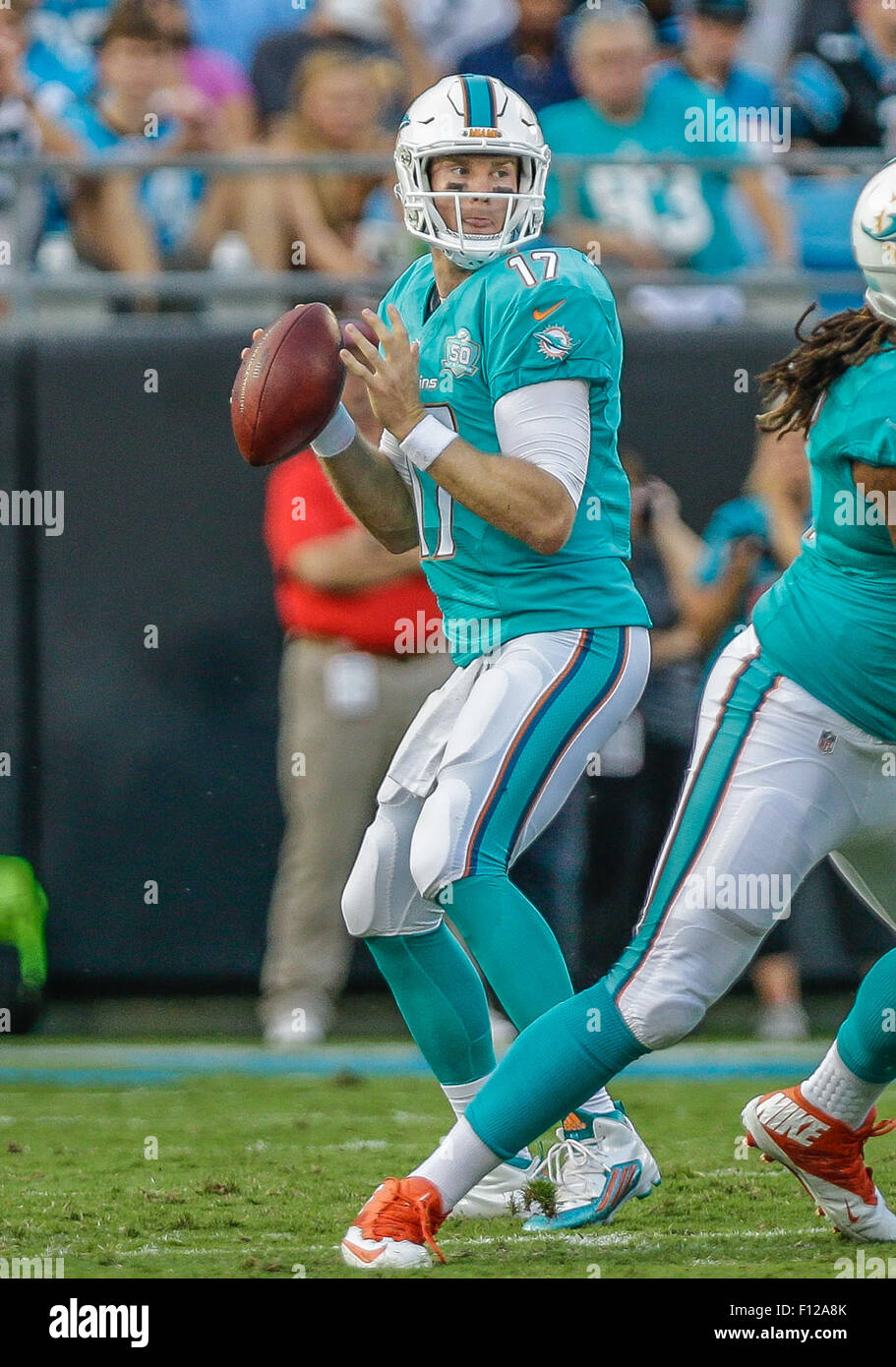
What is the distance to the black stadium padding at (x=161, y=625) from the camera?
557 centimetres

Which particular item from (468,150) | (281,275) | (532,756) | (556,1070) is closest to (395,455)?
(468,150)

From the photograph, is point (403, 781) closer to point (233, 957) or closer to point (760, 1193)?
point (760, 1193)

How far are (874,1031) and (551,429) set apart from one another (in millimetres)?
1055

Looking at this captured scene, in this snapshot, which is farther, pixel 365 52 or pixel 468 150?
pixel 365 52

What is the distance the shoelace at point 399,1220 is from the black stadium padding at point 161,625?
2.57 meters

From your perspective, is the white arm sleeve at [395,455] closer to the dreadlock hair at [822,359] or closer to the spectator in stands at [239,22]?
the dreadlock hair at [822,359]

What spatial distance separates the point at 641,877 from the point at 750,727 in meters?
2.57

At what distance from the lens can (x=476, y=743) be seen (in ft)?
10.5

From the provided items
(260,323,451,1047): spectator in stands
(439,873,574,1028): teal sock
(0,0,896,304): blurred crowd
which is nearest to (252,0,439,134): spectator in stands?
(0,0,896,304): blurred crowd

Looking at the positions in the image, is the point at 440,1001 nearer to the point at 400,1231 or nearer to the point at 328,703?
the point at 400,1231

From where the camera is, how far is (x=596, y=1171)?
3391 millimetres

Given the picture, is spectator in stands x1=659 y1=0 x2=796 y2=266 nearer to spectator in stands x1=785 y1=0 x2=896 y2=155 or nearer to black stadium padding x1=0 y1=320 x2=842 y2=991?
spectator in stands x1=785 y1=0 x2=896 y2=155

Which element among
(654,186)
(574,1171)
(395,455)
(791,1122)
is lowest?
(574,1171)
